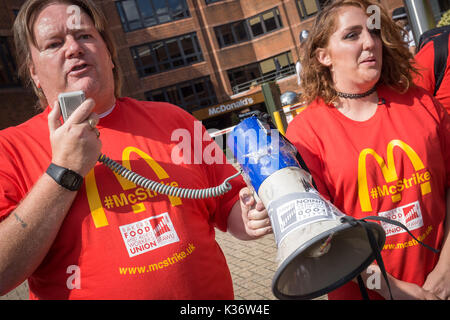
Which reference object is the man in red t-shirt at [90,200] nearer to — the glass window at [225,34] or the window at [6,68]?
the window at [6,68]

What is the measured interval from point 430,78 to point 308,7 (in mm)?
31326

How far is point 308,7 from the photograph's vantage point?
3134 centimetres

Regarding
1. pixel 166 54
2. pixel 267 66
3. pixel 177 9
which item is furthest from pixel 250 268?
pixel 177 9

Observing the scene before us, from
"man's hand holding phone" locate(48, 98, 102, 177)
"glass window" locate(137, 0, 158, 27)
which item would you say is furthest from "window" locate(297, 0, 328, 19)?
"man's hand holding phone" locate(48, 98, 102, 177)

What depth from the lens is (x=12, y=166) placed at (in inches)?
63.6

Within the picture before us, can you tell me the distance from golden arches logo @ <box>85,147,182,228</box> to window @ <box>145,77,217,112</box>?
30.1m

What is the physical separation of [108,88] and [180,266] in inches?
36.7

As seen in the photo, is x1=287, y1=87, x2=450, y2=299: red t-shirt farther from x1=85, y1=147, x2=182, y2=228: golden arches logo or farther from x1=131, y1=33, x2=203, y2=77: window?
x1=131, y1=33, x2=203, y2=77: window

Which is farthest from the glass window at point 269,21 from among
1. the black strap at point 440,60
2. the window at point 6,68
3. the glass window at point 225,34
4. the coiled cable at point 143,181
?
the coiled cable at point 143,181

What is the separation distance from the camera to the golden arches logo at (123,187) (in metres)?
1.63

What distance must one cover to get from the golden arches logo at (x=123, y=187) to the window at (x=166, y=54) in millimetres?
30766

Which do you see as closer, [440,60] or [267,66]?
[440,60]

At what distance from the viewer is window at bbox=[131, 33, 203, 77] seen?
1224 inches

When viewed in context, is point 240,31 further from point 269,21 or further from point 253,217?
point 253,217
